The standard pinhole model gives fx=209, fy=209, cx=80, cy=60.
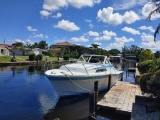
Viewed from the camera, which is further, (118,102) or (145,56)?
(145,56)

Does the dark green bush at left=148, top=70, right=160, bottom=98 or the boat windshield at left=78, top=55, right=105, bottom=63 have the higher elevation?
the boat windshield at left=78, top=55, right=105, bottom=63

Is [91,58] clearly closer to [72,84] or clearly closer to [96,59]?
[96,59]

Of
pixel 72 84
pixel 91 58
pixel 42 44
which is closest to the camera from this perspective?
pixel 72 84

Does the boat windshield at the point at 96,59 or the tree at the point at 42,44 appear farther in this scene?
the tree at the point at 42,44

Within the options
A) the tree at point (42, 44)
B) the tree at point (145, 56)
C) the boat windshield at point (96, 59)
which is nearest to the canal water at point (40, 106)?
the boat windshield at point (96, 59)

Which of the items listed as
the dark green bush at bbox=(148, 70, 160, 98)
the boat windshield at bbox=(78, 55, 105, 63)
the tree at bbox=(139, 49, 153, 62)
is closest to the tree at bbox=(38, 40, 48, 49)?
the tree at bbox=(139, 49, 153, 62)

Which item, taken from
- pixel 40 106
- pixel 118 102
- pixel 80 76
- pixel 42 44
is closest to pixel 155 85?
pixel 118 102

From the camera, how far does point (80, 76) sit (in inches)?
593

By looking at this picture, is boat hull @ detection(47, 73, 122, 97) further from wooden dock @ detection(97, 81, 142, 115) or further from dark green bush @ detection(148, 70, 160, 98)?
dark green bush @ detection(148, 70, 160, 98)

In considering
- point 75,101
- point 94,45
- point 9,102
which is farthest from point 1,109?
point 94,45

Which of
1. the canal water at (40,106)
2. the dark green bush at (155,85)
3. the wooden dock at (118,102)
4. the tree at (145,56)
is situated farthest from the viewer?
the tree at (145,56)

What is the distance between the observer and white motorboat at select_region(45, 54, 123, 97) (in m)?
14.6

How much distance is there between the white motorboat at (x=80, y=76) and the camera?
576 inches

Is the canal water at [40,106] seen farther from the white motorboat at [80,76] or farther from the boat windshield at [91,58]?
the boat windshield at [91,58]
